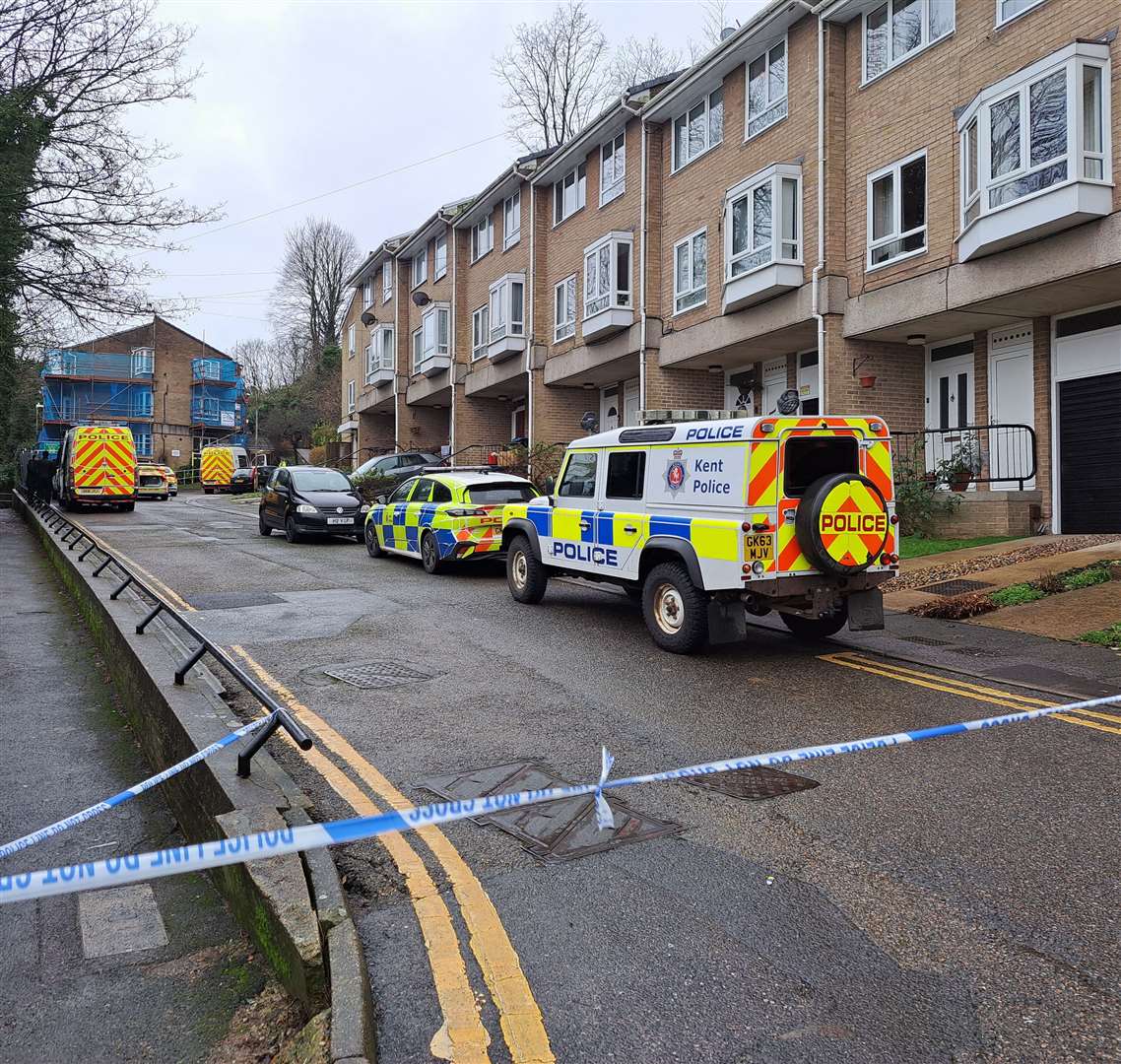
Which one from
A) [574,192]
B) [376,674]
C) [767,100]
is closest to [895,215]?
[767,100]

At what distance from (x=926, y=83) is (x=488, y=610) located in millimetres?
12428

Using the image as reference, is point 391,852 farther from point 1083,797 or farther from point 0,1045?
point 1083,797

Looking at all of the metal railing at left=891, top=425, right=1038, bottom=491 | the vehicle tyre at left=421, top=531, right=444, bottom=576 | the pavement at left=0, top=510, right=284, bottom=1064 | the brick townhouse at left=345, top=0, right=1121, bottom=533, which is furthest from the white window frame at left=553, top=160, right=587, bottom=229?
the pavement at left=0, top=510, right=284, bottom=1064

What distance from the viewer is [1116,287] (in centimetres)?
1406

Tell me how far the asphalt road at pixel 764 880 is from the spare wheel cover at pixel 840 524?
3.03ft

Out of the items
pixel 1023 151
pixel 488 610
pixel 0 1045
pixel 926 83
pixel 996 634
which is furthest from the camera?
pixel 926 83

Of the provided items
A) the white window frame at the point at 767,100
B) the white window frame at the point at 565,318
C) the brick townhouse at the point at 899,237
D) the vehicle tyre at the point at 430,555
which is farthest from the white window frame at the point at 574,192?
the vehicle tyre at the point at 430,555

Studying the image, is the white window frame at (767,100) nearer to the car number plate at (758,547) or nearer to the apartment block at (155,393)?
the car number plate at (758,547)

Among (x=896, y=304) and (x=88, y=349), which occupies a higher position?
(x=88, y=349)

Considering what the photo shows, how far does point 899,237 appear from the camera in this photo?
16.7m

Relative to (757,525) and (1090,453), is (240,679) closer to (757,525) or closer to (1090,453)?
(757,525)

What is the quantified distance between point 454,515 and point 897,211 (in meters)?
9.68

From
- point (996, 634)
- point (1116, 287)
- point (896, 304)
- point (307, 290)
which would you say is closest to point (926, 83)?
point (896, 304)

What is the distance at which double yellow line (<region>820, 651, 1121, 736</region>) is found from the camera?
608 centimetres
